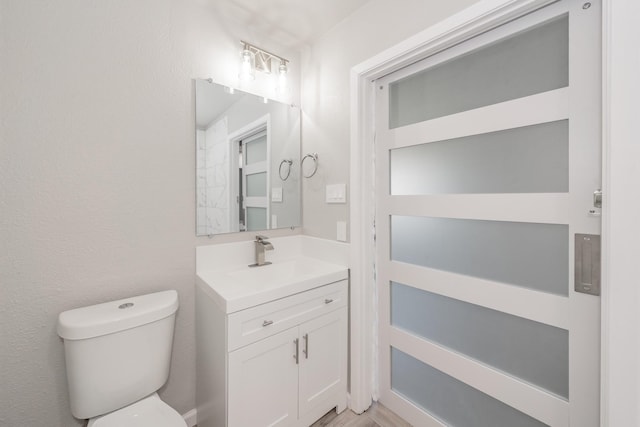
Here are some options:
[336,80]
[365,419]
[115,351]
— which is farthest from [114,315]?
[336,80]

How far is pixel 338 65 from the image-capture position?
5.70 feet

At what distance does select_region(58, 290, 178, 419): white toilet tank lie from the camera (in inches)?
41.6

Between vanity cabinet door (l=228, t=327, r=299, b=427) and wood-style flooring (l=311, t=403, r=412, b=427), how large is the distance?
0.29m

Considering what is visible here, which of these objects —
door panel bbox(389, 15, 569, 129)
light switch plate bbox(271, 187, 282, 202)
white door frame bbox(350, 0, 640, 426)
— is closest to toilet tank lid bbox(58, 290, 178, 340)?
light switch plate bbox(271, 187, 282, 202)

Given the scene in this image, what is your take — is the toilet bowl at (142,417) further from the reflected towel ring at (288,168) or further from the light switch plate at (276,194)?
the reflected towel ring at (288,168)

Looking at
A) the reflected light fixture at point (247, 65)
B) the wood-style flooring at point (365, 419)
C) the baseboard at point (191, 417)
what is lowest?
the wood-style flooring at point (365, 419)

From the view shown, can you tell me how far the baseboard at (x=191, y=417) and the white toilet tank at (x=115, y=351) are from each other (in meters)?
0.46

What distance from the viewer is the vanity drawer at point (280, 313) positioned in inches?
46.1

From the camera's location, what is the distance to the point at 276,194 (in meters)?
1.90

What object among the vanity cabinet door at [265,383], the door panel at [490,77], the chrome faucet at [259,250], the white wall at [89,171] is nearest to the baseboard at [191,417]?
the white wall at [89,171]

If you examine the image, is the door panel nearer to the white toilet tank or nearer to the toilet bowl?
the white toilet tank

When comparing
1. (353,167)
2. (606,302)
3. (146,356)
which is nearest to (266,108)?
(353,167)

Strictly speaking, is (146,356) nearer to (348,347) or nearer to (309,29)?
(348,347)

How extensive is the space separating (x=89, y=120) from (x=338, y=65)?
1.42 metres
